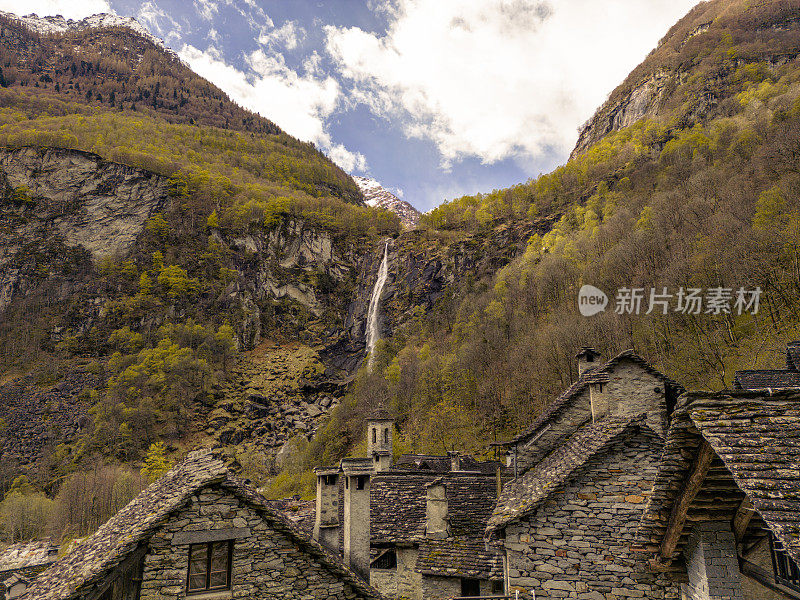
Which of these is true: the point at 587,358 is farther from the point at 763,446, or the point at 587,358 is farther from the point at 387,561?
the point at 763,446

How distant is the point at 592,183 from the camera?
79.4 meters

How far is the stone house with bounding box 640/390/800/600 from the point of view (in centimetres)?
323

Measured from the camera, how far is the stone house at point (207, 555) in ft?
23.1

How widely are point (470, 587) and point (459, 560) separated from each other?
2.65 ft

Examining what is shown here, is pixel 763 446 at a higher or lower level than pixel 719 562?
higher

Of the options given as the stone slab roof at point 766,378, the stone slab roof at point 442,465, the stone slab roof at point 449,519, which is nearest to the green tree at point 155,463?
the stone slab roof at point 442,465

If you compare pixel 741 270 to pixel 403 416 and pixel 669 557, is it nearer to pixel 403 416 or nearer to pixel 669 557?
pixel 669 557

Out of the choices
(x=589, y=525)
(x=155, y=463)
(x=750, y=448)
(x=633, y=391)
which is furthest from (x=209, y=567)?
(x=155, y=463)

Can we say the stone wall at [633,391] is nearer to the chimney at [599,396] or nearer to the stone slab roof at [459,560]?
the chimney at [599,396]

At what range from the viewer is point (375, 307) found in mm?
87750

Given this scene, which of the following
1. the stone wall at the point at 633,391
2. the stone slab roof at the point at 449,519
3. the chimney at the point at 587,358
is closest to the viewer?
the stone wall at the point at 633,391

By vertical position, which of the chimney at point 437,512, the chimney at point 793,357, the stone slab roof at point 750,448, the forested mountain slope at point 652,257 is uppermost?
the forested mountain slope at point 652,257

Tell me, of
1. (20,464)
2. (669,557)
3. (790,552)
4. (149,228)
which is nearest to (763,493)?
(790,552)

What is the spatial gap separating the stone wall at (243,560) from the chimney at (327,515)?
182 inches
